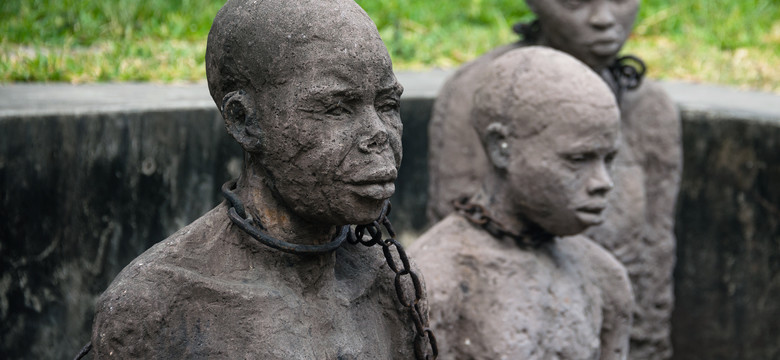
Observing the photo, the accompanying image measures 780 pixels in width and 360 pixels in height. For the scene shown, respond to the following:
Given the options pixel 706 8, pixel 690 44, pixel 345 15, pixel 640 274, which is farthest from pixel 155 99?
pixel 706 8

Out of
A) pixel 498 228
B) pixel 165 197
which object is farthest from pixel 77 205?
pixel 498 228

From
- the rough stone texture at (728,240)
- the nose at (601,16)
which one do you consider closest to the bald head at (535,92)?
the nose at (601,16)

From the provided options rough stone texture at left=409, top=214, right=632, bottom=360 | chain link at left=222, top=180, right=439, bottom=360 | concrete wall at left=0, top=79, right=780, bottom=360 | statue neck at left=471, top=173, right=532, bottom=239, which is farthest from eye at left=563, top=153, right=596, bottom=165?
concrete wall at left=0, top=79, right=780, bottom=360

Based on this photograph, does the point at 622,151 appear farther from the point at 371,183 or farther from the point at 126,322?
the point at 126,322

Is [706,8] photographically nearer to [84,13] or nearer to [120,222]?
[84,13]

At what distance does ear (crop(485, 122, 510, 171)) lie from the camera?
3.47 m

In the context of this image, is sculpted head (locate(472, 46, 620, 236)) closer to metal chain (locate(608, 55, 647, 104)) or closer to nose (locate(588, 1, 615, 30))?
nose (locate(588, 1, 615, 30))

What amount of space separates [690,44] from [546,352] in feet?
17.3

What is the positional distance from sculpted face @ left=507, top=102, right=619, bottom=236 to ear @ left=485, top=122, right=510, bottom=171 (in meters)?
0.07

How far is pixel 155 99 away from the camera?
200 inches

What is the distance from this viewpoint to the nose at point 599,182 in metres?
3.35

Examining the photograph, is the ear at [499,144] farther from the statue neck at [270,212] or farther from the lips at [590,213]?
the statue neck at [270,212]

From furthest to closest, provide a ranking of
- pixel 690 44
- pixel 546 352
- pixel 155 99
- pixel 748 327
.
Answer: pixel 690 44 → pixel 748 327 → pixel 155 99 → pixel 546 352

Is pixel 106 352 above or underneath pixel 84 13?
above
